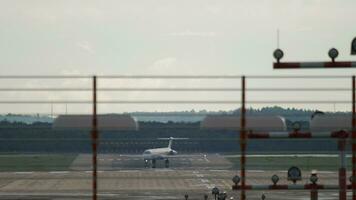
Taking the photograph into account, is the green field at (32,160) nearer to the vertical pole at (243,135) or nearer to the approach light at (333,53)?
the vertical pole at (243,135)

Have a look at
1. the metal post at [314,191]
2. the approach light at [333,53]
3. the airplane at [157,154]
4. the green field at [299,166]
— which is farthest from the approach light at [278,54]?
the airplane at [157,154]

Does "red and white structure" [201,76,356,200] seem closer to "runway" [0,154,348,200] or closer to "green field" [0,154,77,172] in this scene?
"green field" [0,154,77,172]

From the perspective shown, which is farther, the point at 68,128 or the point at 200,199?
the point at 200,199

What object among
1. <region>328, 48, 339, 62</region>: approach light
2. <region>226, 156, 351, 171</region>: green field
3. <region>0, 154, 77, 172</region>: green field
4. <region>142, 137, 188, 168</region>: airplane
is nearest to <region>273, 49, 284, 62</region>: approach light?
<region>328, 48, 339, 62</region>: approach light

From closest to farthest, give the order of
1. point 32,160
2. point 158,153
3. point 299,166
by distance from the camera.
Result: 1. point 32,160
2. point 299,166
3. point 158,153

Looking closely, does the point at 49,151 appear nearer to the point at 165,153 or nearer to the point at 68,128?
the point at 68,128

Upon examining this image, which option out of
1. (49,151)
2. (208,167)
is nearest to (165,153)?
(208,167)

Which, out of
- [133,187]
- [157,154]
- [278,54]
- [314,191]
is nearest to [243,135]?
[278,54]

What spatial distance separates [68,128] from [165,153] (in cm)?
6574

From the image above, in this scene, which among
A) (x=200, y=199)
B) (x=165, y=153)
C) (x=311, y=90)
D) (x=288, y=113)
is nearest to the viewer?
(x=311, y=90)

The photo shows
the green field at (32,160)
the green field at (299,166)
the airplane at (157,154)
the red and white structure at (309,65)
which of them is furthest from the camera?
the airplane at (157,154)

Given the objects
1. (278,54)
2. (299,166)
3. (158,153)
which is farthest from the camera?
(158,153)

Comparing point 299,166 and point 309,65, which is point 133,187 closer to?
point 299,166

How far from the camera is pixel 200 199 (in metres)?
37.6
